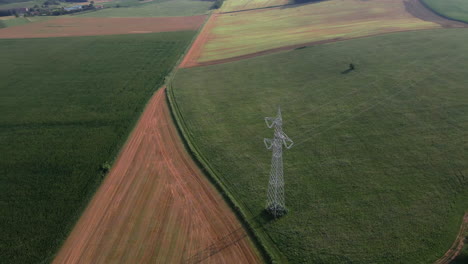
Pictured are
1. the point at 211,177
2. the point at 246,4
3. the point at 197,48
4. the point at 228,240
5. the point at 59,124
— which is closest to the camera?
the point at 228,240

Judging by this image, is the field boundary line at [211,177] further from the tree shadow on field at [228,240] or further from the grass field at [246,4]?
the grass field at [246,4]

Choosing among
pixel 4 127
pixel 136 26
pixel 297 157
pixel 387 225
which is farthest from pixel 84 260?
pixel 136 26

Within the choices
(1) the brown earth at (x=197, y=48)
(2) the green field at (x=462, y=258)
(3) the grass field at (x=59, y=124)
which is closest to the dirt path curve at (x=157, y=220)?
(3) the grass field at (x=59, y=124)

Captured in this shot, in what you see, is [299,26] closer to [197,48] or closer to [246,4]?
[197,48]

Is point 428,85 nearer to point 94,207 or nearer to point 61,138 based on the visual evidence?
point 94,207

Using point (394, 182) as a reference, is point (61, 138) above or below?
above

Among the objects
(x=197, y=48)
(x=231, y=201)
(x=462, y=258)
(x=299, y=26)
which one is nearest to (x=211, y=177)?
(x=231, y=201)
